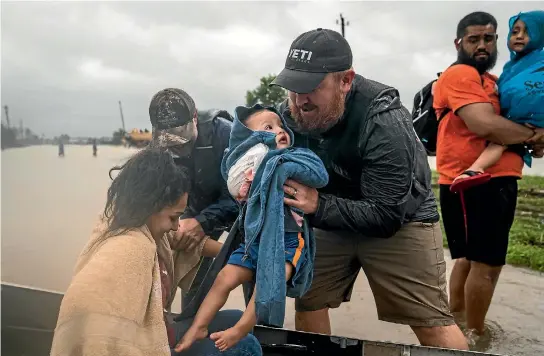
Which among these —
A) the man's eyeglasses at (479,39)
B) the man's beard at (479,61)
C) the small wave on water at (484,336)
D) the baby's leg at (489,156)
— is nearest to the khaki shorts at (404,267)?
the baby's leg at (489,156)

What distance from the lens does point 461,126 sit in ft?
12.7

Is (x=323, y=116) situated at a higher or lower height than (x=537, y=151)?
higher

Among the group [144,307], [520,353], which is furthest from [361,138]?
[520,353]

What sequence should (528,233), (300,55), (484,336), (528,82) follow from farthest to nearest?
(528,233)
(484,336)
(528,82)
(300,55)

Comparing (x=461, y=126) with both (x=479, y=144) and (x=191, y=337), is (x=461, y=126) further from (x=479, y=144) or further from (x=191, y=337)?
(x=191, y=337)

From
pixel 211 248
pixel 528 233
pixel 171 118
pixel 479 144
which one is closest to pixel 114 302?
pixel 211 248

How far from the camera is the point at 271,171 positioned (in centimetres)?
240

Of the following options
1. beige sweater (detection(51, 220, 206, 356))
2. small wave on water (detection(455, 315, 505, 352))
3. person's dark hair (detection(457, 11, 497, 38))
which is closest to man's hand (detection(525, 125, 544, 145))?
person's dark hair (detection(457, 11, 497, 38))

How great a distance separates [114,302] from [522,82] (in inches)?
114

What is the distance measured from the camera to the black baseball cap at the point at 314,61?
2555 millimetres

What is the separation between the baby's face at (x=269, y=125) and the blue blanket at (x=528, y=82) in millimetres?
1733

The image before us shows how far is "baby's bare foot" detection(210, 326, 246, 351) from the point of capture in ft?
7.63

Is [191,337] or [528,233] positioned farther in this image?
[528,233]

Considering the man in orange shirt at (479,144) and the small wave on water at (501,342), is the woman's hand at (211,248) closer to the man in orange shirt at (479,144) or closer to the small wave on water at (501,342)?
the man in orange shirt at (479,144)
